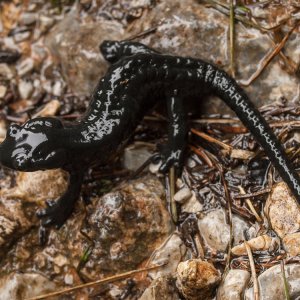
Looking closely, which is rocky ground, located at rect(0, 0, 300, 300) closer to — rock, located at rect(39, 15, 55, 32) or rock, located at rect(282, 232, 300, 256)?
rock, located at rect(282, 232, 300, 256)

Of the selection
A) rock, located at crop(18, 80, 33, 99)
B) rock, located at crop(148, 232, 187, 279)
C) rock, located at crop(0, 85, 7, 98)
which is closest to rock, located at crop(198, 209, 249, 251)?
rock, located at crop(148, 232, 187, 279)

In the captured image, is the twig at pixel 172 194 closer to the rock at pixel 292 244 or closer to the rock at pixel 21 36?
the rock at pixel 292 244

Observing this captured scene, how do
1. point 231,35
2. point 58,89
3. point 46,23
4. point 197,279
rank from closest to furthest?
point 197,279 < point 231,35 < point 58,89 < point 46,23

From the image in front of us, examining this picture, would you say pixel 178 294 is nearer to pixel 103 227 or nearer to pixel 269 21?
pixel 103 227

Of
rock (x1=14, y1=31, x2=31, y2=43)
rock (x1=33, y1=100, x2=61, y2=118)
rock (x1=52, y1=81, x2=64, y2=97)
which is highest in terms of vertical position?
rock (x1=14, y1=31, x2=31, y2=43)

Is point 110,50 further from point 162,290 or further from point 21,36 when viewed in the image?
point 162,290

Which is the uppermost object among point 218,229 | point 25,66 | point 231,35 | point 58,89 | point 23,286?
point 231,35

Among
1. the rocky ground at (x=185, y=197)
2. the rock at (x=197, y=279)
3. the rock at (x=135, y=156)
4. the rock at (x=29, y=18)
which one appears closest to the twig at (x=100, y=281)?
the rocky ground at (x=185, y=197)

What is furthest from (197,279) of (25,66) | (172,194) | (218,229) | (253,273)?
(25,66)
